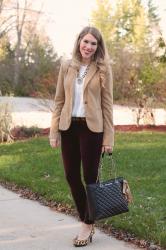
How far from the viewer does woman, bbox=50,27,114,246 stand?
4473mm

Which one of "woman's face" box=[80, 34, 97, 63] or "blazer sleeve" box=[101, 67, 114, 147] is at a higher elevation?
"woman's face" box=[80, 34, 97, 63]

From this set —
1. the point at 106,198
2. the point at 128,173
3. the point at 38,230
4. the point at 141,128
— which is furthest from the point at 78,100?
the point at 141,128

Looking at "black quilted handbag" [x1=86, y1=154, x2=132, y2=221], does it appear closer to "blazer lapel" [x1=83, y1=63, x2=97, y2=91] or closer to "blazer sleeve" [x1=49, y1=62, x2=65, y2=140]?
"blazer sleeve" [x1=49, y1=62, x2=65, y2=140]

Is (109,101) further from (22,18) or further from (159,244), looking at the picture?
(22,18)

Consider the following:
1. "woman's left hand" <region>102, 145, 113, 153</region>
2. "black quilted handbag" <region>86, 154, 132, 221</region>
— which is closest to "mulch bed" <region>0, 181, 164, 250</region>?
"black quilted handbag" <region>86, 154, 132, 221</region>

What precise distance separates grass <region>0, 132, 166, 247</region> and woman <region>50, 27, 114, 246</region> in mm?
777

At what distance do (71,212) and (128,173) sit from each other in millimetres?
2071

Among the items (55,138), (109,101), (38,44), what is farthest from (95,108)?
(38,44)

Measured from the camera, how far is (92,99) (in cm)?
445

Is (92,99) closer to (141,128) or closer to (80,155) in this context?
(80,155)

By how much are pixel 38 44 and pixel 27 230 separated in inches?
1833

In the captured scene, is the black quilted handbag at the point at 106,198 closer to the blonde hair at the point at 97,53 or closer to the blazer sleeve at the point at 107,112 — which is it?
the blazer sleeve at the point at 107,112

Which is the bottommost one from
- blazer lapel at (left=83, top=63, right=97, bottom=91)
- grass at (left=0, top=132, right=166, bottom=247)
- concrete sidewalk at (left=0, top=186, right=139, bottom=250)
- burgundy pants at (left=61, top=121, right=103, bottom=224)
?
concrete sidewalk at (left=0, top=186, right=139, bottom=250)

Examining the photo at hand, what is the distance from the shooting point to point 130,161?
8.84 m
